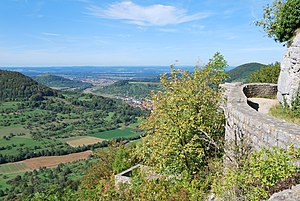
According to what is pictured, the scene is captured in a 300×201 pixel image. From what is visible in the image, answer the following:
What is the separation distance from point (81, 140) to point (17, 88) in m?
64.3

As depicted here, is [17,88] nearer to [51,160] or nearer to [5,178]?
[51,160]

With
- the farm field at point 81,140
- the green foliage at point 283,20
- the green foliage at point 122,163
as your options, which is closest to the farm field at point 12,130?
the farm field at point 81,140

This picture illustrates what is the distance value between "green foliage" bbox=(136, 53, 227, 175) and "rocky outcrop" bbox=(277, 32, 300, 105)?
3.99 m

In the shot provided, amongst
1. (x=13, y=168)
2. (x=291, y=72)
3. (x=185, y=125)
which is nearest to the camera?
(x=185, y=125)

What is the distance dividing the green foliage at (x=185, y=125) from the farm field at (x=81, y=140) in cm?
7778

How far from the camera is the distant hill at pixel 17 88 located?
432 ft

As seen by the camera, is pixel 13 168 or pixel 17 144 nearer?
pixel 13 168

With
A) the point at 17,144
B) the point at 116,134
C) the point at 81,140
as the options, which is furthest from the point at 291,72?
the point at 116,134

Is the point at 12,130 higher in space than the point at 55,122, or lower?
higher

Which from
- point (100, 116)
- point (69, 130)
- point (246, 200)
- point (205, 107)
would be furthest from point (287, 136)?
point (100, 116)

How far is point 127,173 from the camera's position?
14.6 metres

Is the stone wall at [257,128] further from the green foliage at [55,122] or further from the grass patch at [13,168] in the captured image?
the green foliage at [55,122]

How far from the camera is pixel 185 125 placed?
8.81 meters

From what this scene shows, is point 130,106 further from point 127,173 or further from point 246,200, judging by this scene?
point 246,200
